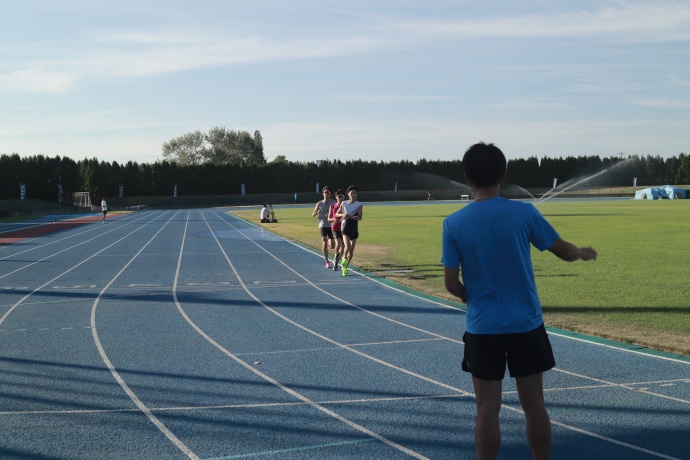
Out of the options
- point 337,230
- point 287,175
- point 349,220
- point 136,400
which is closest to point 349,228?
point 349,220

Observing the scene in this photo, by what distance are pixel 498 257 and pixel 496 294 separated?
18cm

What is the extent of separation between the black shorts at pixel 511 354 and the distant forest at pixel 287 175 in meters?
86.3

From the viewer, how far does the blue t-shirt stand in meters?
3.94

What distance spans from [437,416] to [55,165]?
8912 centimetres

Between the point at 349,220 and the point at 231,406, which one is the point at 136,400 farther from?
the point at 349,220

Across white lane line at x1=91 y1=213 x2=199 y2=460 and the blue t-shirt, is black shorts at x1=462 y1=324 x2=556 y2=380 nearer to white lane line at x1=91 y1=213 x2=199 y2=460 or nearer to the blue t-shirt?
the blue t-shirt

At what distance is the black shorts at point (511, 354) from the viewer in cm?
393

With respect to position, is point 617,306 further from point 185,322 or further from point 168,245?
point 168,245

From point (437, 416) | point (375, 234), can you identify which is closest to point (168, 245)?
point (375, 234)

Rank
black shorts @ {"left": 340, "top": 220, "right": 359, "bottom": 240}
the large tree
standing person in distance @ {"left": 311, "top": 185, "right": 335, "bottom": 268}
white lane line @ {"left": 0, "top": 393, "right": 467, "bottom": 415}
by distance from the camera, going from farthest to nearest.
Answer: the large tree → standing person in distance @ {"left": 311, "top": 185, "right": 335, "bottom": 268} → black shorts @ {"left": 340, "top": 220, "right": 359, "bottom": 240} → white lane line @ {"left": 0, "top": 393, "right": 467, "bottom": 415}

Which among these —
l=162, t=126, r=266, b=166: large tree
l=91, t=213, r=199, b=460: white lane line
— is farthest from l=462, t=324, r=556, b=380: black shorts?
l=162, t=126, r=266, b=166: large tree

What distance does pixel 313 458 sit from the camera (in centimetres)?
514

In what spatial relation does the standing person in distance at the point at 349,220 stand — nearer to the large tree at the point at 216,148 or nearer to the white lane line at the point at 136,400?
the white lane line at the point at 136,400

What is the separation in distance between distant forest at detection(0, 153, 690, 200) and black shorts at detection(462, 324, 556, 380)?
8635 centimetres
